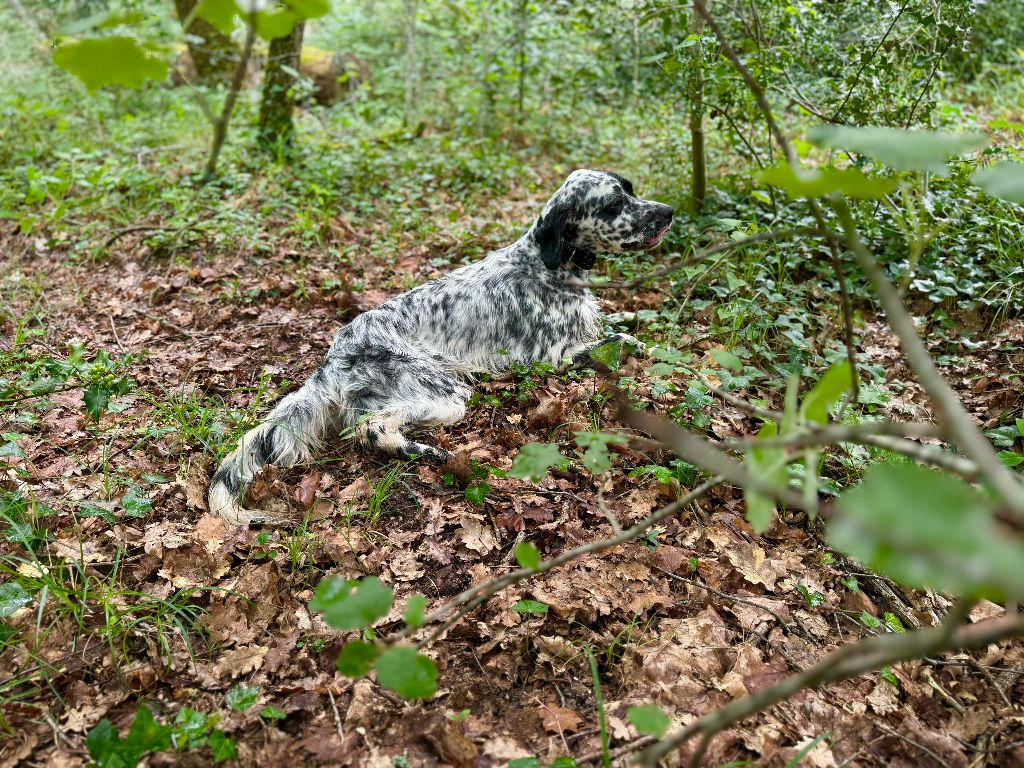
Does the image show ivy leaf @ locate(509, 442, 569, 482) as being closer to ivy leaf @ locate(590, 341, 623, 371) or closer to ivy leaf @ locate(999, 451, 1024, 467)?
ivy leaf @ locate(590, 341, 623, 371)

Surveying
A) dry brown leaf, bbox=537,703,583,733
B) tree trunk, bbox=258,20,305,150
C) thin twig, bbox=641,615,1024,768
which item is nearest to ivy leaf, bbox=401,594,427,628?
thin twig, bbox=641,615,1024,768

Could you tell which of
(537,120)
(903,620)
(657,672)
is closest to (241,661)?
(657,672)

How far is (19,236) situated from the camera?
6.19m

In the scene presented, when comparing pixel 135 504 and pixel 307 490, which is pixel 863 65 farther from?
pixel 135 504

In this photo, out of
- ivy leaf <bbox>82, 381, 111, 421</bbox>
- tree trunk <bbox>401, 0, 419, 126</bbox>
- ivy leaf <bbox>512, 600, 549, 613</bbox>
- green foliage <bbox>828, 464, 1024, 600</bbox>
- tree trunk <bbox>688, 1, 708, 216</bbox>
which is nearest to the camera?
green foliage <bbox>828, 464, 1024, 600</bbox>

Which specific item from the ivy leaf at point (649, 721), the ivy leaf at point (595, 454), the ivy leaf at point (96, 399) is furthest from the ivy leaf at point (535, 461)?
the ivy leaf at point (96, 399)

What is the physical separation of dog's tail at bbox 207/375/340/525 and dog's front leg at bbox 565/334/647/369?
1500mm

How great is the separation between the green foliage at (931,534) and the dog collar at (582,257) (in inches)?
149

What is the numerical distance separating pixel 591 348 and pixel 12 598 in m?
3.14

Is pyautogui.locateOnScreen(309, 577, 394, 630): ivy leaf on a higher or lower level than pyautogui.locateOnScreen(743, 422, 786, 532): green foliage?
lower

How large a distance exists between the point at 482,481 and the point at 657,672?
4.04ft

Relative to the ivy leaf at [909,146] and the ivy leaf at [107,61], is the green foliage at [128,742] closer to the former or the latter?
the ivy leaf at [107,61]

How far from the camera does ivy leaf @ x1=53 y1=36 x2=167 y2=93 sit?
4.17 feet

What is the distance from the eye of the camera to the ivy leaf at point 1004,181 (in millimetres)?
1093
